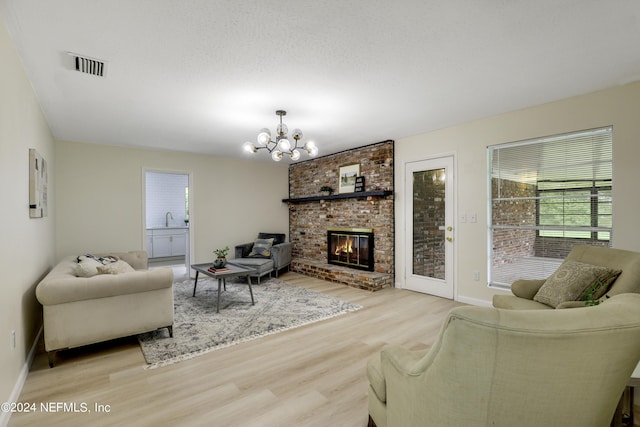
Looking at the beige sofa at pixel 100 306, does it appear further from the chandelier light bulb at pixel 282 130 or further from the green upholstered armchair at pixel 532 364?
the green upholstered armchair at pixel 532 364

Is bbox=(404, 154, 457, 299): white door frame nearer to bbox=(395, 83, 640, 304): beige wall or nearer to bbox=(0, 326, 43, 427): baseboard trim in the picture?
bbox=(395, 83, 640, 304): beige wall

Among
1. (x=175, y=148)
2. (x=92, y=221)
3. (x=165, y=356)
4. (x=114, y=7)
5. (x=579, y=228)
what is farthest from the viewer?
(x=175, y=148)

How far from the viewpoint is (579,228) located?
3.38 m

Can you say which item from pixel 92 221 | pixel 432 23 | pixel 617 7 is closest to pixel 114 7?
pixel 432 23

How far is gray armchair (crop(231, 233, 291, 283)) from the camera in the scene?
5488mm

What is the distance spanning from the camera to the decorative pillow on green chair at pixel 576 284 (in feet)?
7.66

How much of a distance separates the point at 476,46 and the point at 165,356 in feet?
11.8

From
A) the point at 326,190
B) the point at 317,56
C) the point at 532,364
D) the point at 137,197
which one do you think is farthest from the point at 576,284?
the point at 137,197

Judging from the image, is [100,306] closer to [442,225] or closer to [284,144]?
[284,144]

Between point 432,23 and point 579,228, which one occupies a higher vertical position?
point 432,23

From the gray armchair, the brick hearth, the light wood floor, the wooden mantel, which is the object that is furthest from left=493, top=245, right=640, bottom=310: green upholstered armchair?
the gray armchair

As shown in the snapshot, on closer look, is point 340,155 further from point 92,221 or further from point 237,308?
point 92,221

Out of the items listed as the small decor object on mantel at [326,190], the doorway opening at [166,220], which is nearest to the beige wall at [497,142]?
the small decor object on mantel at [326,190]

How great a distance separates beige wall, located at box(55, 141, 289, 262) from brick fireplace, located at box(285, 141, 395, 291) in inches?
27.1
